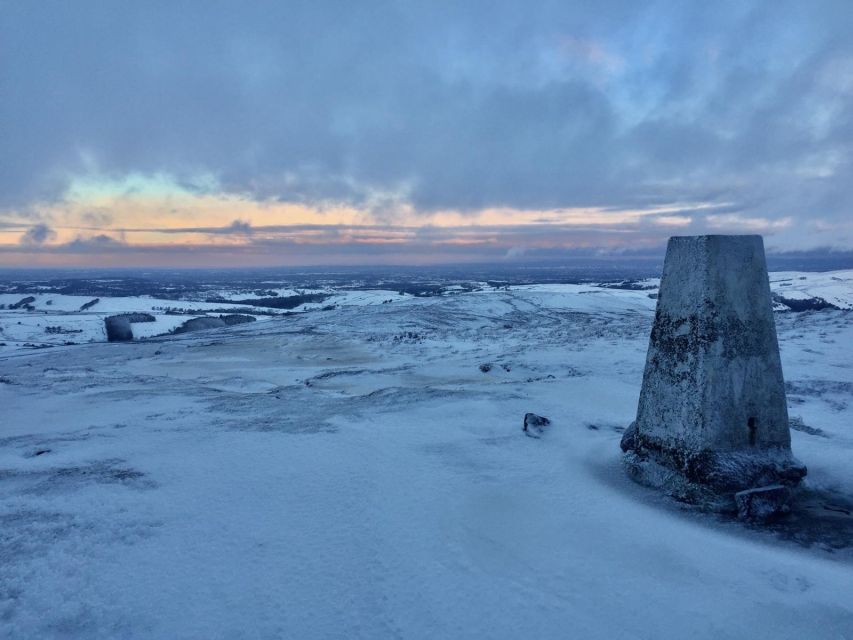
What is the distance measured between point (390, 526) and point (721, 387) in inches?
129

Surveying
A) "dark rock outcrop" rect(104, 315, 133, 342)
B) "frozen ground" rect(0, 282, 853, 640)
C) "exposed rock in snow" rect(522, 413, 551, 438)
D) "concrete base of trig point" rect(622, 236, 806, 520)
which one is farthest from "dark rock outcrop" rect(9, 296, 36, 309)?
"concrete base of trig point" rect(622, 236, 806, 520)

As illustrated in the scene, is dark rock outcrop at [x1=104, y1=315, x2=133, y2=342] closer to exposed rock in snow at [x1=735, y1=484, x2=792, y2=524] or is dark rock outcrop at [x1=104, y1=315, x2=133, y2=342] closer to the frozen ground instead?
the frozen ground

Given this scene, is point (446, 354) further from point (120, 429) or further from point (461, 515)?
point (461, 515)

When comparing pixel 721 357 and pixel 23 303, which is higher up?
pixel 721 357

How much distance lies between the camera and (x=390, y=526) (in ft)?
14.6

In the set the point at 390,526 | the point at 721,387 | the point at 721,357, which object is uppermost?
the point at 721,357

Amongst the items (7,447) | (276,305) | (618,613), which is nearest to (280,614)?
(618,613)

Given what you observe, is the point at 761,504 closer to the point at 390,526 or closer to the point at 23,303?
the point at 390,526

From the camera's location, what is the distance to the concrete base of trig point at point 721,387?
16.1ft

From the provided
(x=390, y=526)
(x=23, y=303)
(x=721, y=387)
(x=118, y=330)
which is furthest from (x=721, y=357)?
(x=23, y=303)

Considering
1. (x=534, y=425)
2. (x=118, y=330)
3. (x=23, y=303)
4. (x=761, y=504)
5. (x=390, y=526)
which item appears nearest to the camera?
(x=390, y=526)

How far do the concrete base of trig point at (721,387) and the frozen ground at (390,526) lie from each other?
34 cm

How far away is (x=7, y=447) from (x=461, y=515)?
5936mm

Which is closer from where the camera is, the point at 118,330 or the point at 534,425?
the point at 534,425
